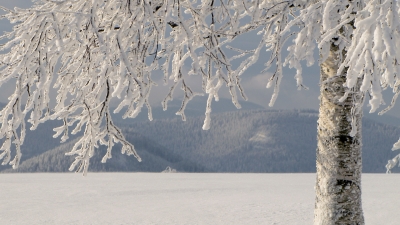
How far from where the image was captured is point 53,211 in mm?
12234

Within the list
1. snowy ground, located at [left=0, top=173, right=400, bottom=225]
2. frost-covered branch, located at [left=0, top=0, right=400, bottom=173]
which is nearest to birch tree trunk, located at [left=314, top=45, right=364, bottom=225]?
frost-covered branch, located at [left=0, top=0, right=400, bottom=173]

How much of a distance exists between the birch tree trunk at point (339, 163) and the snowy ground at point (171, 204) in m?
6.03

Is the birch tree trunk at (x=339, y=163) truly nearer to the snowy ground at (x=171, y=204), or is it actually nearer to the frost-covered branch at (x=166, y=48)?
the frost-covered branch at (x=166, y=48)

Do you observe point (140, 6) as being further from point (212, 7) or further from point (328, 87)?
point (328, 87)

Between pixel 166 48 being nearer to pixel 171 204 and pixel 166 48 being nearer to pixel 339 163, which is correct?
pixel 339 163

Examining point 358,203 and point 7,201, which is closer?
point 358,203

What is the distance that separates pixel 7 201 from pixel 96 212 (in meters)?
3.78

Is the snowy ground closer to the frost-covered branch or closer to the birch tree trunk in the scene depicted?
the birch tree trunk

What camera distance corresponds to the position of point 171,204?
1348 centimetres

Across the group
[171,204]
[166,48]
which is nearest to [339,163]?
[166,48]

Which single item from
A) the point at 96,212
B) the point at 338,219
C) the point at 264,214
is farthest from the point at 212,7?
the point at 96,212

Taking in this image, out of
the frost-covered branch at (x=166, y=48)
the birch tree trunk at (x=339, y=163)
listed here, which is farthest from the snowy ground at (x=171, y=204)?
the frost-covered branch at (x=166, y=48)

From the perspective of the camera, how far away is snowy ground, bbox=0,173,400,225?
1091 cm

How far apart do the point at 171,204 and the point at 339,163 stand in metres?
9.79
